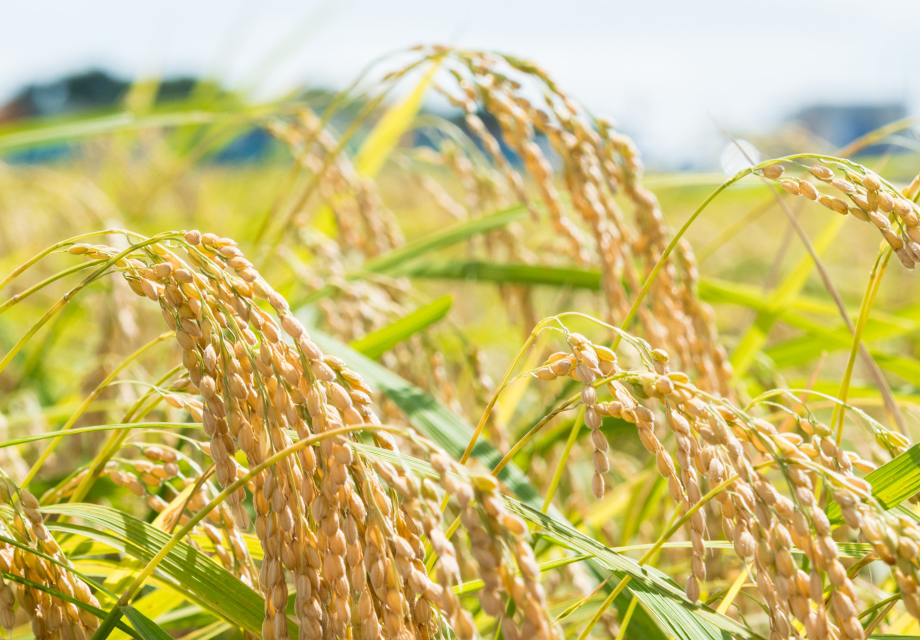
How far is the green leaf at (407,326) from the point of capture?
1348 millimetres

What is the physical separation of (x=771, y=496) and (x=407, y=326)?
836mm

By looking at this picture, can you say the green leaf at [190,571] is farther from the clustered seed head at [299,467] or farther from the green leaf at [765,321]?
the green leaf at [765,321]

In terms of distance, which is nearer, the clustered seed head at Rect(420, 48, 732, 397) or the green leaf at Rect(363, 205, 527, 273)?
the clustered seed head at Rect(420, 48, 732, 397)

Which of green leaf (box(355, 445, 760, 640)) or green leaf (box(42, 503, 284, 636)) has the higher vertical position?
green leaf (box(42, 503, 284, 636))

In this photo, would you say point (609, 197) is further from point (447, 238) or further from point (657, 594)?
point (657, 594)

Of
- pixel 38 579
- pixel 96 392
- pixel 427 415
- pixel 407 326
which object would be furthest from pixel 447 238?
pixel 38 579

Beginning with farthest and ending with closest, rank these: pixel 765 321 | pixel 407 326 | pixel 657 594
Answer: pixel 765 321 → pixel 407 326 → pixel 657 594

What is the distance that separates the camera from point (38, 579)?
0.77 m

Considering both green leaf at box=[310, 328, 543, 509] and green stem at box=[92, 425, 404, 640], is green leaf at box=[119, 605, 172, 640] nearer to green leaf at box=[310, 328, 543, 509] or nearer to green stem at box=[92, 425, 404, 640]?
green stem at box=[92, 425, 404, 640]

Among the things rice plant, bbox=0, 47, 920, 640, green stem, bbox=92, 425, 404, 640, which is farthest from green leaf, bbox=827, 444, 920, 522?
green stem, bbox=92, 425, 404, 640

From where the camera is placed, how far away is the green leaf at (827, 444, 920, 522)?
2.56 ft

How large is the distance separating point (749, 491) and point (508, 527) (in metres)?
0.26

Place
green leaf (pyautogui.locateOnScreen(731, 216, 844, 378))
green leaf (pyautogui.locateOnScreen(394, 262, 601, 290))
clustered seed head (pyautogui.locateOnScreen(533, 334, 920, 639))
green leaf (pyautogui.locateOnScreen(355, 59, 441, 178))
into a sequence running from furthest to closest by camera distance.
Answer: green leaf (pyautogui.locateOnScreen(355, 59, 441, 178)) < green leaf (pyautogui.locateOnScreen(394, 262, 601, 290)) < green leaf (pyautogui.locateOnScreen(731, 216, 844, 378)) < clustered seed head (pyautogui.locateOnScreen(533, 334, 920, 639))

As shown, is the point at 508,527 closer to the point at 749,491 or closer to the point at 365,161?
the point at 749,491
